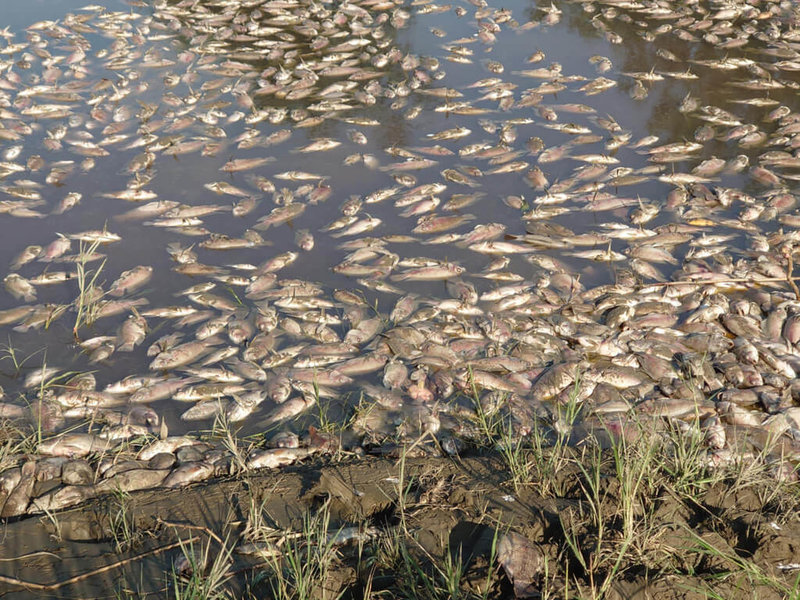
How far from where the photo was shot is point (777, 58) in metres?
8.68

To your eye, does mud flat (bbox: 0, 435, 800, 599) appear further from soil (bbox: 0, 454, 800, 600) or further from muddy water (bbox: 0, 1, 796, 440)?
Result: muddy water (bbox: 0, 1, 796, 440)

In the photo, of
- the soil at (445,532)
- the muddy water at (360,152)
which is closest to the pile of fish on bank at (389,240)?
the muddy water at (360,152)

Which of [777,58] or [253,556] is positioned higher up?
[777,58]

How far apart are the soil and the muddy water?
3.38ft

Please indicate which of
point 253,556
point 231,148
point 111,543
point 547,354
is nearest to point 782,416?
point 547,354

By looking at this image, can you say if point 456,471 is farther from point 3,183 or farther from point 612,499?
point 3,183

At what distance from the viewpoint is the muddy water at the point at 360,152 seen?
5.40m

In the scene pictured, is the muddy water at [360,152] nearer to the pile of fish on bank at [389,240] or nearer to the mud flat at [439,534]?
the pile of fish on bank at [389,240]

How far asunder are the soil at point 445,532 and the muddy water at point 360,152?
1.03 meters

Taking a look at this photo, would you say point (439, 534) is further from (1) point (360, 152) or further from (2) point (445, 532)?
(1) point (360, 152)

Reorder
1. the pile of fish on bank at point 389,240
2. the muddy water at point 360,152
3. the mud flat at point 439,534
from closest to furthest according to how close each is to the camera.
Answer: the mud flat at point 439,534
the pile of fish on bank at point 389,240
the muddy water at point 360,152

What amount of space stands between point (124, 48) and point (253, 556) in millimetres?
8628

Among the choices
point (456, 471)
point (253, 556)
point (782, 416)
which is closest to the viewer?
point (253, 556)

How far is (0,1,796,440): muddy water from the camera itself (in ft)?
17.7
